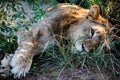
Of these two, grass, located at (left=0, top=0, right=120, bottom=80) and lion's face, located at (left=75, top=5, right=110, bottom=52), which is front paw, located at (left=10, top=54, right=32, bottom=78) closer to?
grass, located at (left=0, top=0, right=120, bottom=80)

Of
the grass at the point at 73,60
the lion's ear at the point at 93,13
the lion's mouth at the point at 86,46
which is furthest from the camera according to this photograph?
the lion's ear at the point at 93,13

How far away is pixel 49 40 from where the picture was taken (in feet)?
15.0

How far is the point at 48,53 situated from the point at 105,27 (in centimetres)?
85

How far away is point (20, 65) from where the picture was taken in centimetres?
398

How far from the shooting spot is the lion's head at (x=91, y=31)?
4.30 meters

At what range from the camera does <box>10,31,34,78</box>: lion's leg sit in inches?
155

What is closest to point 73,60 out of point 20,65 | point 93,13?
point 20,65

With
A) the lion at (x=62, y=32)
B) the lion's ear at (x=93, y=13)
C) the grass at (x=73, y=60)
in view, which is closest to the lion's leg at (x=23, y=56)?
the lion at (x=62, y=32)

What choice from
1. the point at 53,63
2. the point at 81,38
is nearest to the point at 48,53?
the point at 53,63

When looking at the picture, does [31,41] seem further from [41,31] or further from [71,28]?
[71,28]

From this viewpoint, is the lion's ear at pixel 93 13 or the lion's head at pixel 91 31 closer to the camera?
the lion's head at pixel 91 31

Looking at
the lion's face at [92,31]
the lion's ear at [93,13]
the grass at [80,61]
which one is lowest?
the grass at [80,61]

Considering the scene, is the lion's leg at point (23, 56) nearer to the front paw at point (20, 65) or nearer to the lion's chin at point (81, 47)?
the front paw at point (20, 65)

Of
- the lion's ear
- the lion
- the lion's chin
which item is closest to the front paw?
the lion
